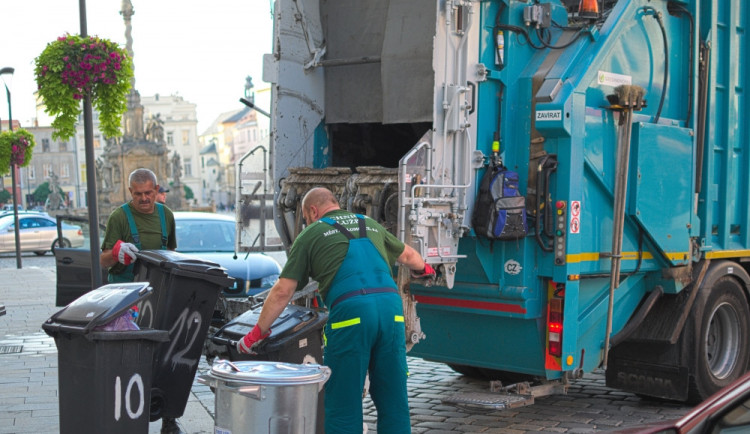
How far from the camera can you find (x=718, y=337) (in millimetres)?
7328

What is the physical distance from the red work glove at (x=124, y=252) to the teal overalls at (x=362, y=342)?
1.56m

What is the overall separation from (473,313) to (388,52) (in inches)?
76.9

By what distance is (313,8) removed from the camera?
7.20 metres

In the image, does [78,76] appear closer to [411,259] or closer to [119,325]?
[119,325]

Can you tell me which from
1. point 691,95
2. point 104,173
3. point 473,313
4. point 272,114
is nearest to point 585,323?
point 473,313

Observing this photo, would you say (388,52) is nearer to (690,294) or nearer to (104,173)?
(690,294)

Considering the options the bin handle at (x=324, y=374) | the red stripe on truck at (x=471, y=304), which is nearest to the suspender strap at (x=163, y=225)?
the red stripe on truck at (x=471, y=304)

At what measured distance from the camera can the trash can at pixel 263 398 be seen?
418cm

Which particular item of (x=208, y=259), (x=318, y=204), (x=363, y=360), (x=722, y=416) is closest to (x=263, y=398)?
(x=363, y=360)

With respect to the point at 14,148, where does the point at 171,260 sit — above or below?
below

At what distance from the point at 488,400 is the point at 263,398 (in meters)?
2.12

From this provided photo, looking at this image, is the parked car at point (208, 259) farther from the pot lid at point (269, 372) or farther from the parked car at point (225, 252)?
the pot lid at point (269, 372)

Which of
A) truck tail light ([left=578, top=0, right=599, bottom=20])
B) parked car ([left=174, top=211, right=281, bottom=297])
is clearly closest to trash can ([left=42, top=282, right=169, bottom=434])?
truck tail light ([left=578, top=0, right=599, bottom=20])

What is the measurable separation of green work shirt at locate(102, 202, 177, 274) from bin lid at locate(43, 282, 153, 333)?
4.15ft
